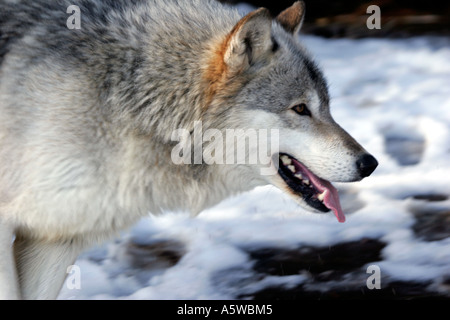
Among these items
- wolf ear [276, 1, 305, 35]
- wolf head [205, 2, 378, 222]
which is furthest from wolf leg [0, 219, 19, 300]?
wolf ear [276, 1, 305, 35]

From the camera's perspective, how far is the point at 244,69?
314cm

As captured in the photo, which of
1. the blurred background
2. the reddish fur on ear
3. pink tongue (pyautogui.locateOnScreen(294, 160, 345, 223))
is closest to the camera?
the reddish fur on ear

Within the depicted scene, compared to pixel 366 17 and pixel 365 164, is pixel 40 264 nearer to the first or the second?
pixel 365 164

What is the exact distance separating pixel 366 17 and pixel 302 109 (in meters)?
5.05

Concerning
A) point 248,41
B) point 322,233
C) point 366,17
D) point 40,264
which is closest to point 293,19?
point 248,41

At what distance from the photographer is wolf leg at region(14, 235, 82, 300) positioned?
3.29 metres

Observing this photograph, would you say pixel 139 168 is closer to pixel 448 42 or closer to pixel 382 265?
pixel 382 265

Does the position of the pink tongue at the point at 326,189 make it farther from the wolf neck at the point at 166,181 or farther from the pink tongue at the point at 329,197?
the wolf neck at the point at 166,181

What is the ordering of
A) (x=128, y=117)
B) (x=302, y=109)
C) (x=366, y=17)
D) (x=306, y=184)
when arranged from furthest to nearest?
(x=366, y=17) < (x=306, y=184) < (x=302, y=109) < (x=128, y=117)

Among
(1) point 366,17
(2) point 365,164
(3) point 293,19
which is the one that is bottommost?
(2) point 365,164

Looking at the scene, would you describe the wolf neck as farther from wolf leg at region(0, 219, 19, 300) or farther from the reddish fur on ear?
wolf leg at region(0, 219, 19, 300)

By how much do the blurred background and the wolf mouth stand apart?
469 centimetres

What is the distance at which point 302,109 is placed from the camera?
3199 mm

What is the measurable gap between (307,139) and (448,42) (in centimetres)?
492
